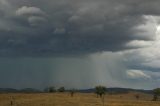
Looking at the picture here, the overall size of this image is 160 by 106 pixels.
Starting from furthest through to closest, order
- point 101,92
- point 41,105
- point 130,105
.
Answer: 1. point 101,92
2. point 130,105
3. point 41,105

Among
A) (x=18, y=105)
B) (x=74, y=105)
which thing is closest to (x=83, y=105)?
(x=74, y=105)

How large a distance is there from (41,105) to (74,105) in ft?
47.2

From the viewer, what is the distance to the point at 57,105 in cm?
12812

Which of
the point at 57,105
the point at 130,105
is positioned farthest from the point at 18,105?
the point at 130,105

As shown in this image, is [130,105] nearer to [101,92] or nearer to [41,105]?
[41,105]

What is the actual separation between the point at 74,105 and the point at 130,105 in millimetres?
29204

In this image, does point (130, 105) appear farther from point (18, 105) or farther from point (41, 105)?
point (18, 105)

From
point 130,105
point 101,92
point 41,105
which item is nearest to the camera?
point 41,105

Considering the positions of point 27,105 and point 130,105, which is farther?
point 130,105

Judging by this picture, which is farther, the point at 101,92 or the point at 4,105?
the point at 101,92

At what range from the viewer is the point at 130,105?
468 ft


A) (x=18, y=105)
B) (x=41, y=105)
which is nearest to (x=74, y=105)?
(x=41, y=105)

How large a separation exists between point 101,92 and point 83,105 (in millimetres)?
72001

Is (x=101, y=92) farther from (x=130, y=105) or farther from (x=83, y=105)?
(x=83, y=105)
